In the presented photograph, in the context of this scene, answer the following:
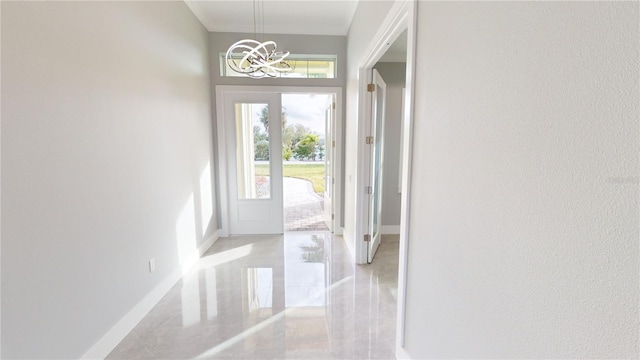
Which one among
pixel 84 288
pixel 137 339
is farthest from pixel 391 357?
pixel 84 288

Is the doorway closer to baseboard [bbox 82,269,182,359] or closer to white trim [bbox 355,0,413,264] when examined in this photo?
white trim [bbox 355,0,413,264]

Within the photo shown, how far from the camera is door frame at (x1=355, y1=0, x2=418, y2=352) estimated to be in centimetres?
151

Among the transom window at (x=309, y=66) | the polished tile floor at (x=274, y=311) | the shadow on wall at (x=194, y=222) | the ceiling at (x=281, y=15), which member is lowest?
the polished tile floor at (x=274, y=311)

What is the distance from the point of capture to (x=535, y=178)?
2.46ft

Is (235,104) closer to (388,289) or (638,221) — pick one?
(388,289)

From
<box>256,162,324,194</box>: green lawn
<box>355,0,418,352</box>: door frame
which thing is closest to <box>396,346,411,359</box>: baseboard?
<box>355,0,418,352</box>: door frame

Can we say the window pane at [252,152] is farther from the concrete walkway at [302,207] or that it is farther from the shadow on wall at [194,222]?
the concrete walkway at [302,207]

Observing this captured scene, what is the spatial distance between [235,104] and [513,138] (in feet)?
12.4

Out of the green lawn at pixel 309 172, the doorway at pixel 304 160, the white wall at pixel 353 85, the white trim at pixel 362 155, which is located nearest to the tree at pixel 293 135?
the doorway at pixel 304 160

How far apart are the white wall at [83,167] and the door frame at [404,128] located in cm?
192

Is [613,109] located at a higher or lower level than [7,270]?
higher

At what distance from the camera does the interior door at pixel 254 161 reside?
3994 millimetres

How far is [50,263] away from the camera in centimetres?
143

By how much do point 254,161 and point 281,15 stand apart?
2011mm
